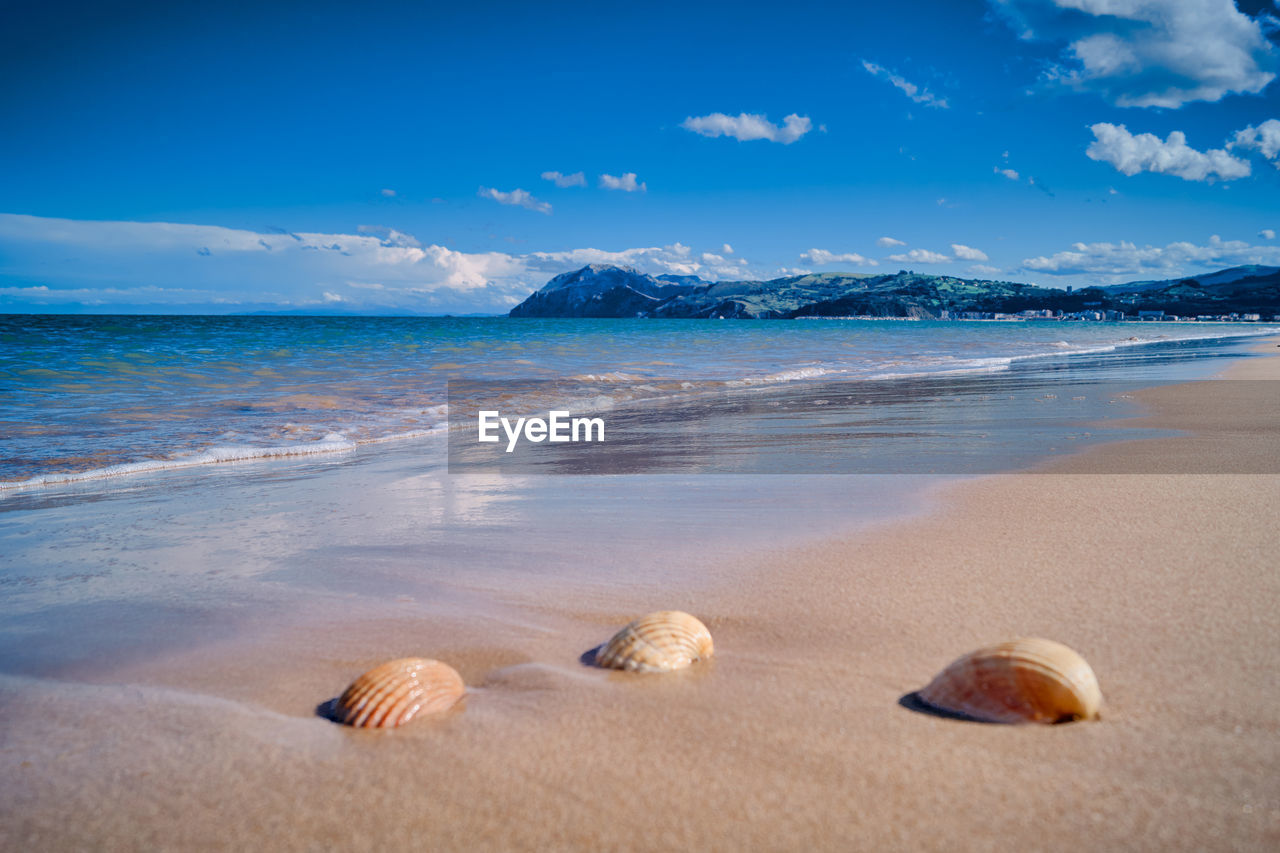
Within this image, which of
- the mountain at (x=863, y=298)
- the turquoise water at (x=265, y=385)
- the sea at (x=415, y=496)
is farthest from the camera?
the mountain at (x=863, y=298)

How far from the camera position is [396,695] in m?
2.35

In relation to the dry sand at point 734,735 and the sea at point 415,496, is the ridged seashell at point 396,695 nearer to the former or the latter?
the dry sand at point 734,735

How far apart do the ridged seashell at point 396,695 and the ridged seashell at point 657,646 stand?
55 cm

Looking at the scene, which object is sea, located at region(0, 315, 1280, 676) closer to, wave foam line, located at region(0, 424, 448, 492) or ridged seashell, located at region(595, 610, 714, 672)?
wave foam line, located at region(0, 424, 448, 492)

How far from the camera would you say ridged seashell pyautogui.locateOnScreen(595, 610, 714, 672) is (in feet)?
8.59

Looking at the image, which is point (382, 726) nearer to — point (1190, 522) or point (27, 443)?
point (1190, 522)

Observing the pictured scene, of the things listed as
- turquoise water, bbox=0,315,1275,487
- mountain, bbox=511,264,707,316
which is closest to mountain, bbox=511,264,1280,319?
mountain, bbox=511,264,707,316

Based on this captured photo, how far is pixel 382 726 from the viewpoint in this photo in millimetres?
2285

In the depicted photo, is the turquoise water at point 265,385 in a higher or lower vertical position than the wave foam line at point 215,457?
higher

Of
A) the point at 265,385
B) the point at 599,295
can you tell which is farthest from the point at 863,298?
the point at 265,385

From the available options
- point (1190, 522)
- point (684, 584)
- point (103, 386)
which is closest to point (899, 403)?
point (1190, 522)

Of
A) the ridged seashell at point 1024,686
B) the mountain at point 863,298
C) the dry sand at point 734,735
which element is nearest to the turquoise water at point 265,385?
the dry sand at point 734,735

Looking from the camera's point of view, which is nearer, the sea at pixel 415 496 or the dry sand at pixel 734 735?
the dry sand at pixel 734 735

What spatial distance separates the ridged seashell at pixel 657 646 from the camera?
2619 millimetres
